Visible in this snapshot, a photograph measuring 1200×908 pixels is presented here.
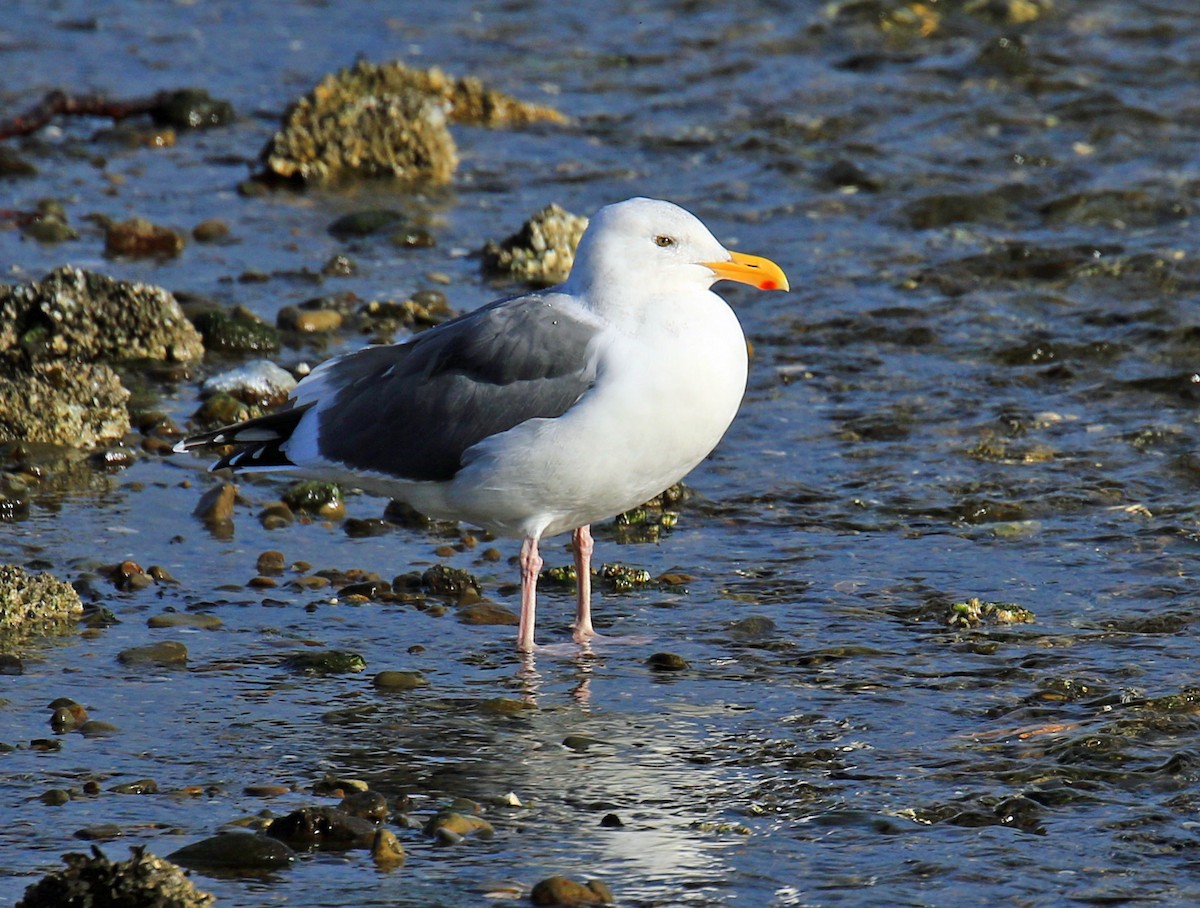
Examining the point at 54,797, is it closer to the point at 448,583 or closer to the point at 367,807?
the point at 367,807

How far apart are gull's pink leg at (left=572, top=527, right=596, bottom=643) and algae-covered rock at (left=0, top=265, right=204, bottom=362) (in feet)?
10.4

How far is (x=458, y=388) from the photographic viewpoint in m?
6.19

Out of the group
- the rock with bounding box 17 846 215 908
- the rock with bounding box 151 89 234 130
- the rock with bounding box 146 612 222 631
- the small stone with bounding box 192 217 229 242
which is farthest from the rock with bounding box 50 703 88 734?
the rock with bounding box 151 89 234 130

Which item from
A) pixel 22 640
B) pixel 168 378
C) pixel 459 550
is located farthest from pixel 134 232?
pixel 22 640

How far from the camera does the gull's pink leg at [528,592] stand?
233 inches

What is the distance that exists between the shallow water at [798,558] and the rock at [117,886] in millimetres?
240

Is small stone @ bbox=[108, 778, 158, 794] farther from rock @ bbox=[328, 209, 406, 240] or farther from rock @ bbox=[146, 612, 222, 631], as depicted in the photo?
rock @ bbox=[328, 209, 406, 240]

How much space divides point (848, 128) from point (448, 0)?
5.62 metres

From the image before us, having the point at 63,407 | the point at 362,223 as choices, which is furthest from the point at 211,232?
the point at 63,407

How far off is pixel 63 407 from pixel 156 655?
2185 mm

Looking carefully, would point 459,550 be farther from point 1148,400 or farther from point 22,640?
point 1148,400

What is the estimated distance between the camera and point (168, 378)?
8531 millimetres

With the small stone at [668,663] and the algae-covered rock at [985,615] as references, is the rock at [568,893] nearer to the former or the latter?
the small stone at [668,663]

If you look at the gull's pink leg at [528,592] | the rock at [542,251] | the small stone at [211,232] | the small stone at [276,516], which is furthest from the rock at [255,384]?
the small stone at [211,232]
